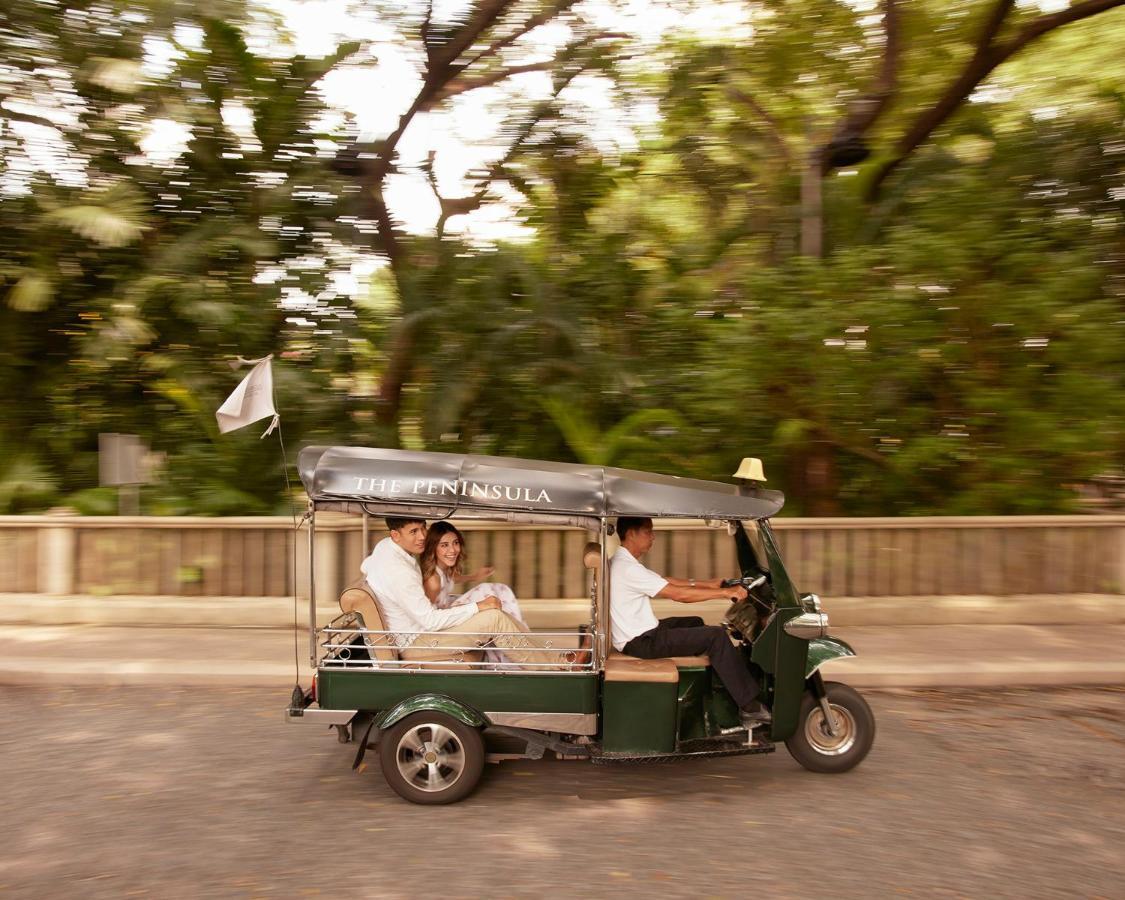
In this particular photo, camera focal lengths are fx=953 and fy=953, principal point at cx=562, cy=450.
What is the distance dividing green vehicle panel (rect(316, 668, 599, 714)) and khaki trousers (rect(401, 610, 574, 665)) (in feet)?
0.68

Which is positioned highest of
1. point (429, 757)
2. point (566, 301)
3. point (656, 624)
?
point (566, 301)

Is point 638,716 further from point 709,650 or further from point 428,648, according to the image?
point 428,648

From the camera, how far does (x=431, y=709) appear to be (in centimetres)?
534

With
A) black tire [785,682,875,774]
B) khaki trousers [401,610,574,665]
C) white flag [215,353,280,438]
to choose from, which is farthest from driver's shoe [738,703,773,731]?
white flag [215,353,280,438]

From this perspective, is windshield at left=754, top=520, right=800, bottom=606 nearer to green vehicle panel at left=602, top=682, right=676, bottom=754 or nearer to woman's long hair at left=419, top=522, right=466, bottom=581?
green vehicle panel at left=602, top=682, right=676, bottom=754

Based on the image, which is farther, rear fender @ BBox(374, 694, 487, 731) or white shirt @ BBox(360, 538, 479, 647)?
white shirt @ BBox(360, 538, 479, 647)

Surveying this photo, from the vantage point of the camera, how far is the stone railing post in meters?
9.96

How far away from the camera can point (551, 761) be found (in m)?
6.15

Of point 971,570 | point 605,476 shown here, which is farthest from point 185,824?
point 971,570

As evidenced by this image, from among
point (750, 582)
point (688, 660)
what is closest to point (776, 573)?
point (750, 582)

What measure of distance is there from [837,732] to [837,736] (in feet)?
0.10

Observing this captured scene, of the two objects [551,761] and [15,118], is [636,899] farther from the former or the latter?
[15,118]

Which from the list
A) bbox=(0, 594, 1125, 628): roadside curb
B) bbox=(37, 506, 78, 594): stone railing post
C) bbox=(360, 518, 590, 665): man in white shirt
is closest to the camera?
bbox=(360, 518, 590, 665): man in white shirt

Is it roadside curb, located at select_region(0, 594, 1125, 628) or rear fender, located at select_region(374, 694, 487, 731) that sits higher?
rear fender, located at select_region(374, 694, 487, 731)
